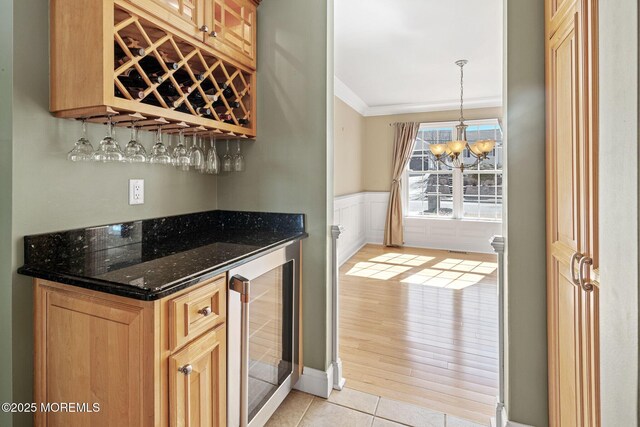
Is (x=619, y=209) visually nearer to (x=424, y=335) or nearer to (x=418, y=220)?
(x=424, y=335)

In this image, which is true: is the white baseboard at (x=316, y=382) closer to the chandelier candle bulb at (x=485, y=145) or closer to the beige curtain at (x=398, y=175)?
the chandelier candle bulb at (x=485, y=145)

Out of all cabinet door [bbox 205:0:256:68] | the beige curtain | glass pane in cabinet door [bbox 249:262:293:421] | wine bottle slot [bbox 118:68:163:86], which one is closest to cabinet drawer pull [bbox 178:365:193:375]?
glass pane in cabinet door [bbox 249:262:293:421]

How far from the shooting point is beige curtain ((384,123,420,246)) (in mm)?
6465

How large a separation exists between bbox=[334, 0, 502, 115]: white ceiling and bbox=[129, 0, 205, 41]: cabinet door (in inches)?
64.5

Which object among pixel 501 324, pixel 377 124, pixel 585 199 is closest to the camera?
pixel 585 199

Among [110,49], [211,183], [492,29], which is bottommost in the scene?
[211,183]

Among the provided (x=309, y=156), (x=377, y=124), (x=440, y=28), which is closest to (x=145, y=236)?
(x=309, y=156)

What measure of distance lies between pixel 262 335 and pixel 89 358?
73 cm

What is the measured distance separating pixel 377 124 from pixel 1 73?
616cm

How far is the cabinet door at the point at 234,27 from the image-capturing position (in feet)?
5.63

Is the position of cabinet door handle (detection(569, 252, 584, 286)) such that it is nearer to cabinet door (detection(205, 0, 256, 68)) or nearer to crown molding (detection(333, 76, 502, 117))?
cabinet door (detection(205, 0, 256, 68))

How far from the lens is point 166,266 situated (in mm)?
1310

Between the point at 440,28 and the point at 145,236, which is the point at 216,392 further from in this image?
the point at 440,28

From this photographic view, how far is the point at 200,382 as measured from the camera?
1.24m
